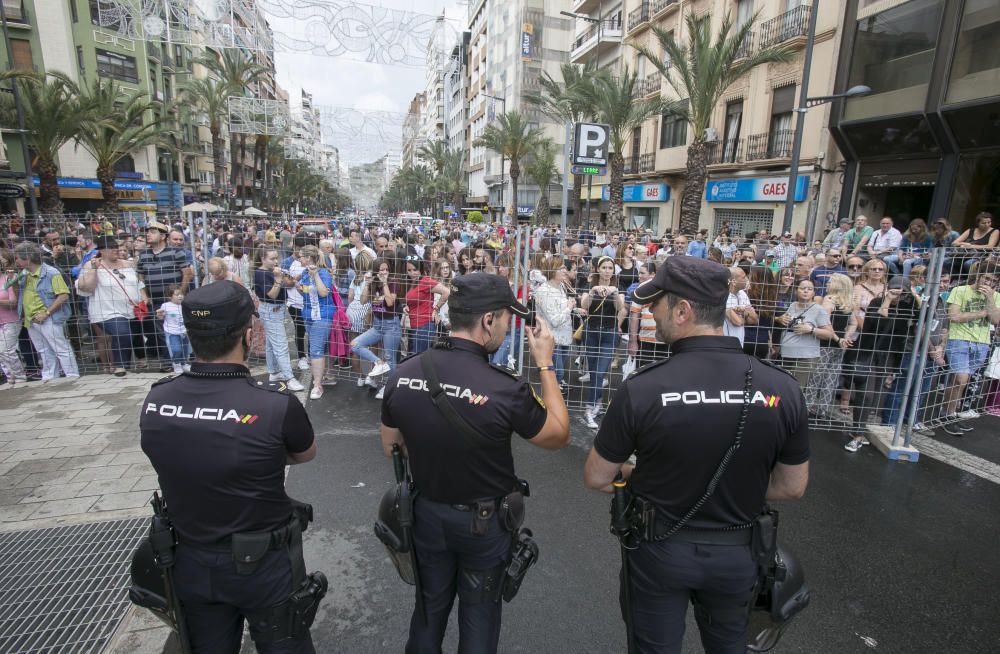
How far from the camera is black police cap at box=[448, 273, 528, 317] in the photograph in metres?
2.19

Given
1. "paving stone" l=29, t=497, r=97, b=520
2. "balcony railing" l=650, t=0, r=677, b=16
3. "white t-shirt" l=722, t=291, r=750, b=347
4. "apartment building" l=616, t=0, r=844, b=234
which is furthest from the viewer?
"balcony railing" l=650, t=0, r=677, b=16

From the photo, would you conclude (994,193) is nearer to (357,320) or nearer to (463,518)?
(357,320)

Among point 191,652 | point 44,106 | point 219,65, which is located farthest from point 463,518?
point 219,65

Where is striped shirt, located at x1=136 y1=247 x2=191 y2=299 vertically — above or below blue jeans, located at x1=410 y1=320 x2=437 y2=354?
above

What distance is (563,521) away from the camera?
404cm

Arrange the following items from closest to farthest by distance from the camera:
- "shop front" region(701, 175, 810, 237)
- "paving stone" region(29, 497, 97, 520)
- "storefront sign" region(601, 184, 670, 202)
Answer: "paving stone" region(29, 497, 97, 520) < "shop front" region(701, 175, 810, 237) < "storefront sign" region(601, 184, 670, 202)

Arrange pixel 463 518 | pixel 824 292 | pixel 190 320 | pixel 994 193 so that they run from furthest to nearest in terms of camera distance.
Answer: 1. pixel 994 193
2. pixel 824 292
3. pixel 463 518
4. pixel 190 320

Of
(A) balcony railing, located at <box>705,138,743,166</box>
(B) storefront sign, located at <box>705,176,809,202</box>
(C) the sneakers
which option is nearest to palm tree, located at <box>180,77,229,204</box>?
(A) balcony railing, located at <box>705,138,743,166</box>

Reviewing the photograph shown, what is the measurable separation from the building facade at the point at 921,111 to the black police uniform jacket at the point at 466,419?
1714cm

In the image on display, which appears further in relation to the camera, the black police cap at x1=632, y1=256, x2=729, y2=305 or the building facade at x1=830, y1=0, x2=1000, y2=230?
the building facade at x1=830, y1=0, x2=1000, y2=230

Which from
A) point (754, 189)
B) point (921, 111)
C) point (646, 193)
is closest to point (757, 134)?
point (754, 189)

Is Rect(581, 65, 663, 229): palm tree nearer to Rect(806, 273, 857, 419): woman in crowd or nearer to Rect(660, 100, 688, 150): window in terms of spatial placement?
Rect(660, 100, 688, 150): window

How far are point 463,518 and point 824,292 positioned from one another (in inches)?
232

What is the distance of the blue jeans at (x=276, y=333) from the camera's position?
6.75 m
